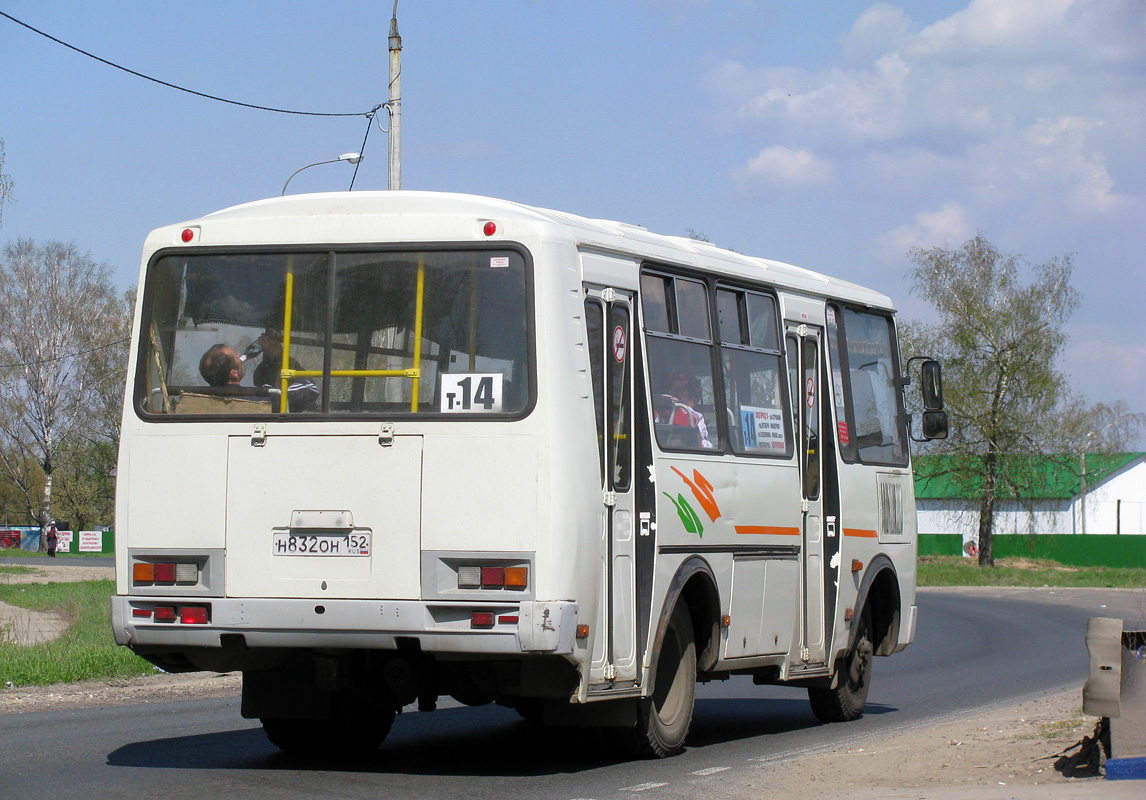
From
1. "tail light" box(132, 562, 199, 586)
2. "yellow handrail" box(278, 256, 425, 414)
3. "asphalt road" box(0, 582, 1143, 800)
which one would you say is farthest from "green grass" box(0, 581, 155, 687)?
"yellow handrail" box(278, 256, 425, 414)

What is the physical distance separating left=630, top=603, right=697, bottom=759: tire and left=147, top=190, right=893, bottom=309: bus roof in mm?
2370

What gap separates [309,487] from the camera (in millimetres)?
8336

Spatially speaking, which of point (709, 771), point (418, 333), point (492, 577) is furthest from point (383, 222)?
point (709, 771)

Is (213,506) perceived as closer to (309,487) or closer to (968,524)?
(309,487)

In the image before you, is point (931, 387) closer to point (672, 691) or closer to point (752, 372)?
point (752, 372)

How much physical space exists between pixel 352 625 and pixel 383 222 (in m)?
2.23

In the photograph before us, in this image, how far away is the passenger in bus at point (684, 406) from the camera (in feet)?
31.1

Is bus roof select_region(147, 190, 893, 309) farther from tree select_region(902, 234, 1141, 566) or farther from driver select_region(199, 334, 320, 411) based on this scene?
tree select_region(902, 234, 1141, 566)

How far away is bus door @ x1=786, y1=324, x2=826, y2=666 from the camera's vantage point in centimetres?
1117

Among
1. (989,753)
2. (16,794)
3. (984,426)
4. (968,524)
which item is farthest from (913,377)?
(16,794)

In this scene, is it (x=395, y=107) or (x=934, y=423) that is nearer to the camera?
(x=934, y=423)

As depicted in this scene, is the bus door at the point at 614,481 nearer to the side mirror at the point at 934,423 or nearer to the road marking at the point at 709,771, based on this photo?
the road marking at the point at 709,771

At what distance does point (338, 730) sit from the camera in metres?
9.70

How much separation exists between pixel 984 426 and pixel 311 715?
51.1 metres
